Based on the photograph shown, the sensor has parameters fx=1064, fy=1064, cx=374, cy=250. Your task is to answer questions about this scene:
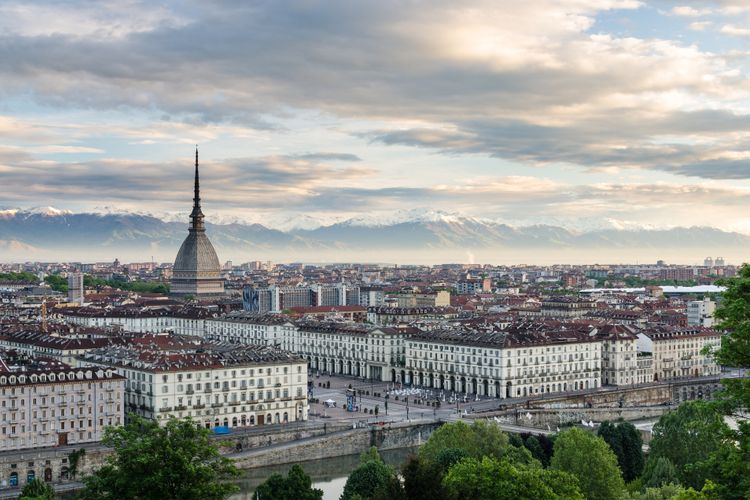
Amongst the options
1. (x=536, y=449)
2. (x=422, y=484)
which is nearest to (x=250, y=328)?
(x=536, y=449)

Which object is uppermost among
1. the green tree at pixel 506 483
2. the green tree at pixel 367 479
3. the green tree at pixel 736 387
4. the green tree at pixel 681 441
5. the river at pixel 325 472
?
the green tree at pixel 736 387

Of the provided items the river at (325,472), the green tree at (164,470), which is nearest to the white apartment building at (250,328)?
the river at (325,472)

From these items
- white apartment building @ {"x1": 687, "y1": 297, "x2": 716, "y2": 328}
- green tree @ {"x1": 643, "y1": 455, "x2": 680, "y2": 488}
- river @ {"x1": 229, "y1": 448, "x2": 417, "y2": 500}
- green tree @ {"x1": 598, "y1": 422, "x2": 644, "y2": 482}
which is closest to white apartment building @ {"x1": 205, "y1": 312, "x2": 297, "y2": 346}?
river @ {"x1": 229, "y1": 448, "x2": 417, "y2": 500}

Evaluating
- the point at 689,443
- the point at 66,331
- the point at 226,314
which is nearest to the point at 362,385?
the point at 66,331

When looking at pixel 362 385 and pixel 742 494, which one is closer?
pixel 742 494

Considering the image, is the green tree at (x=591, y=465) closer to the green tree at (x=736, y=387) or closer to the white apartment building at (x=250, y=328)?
the green tree at (x=736, y=387)

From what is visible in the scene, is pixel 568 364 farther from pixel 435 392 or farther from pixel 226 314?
pixel 226 314
